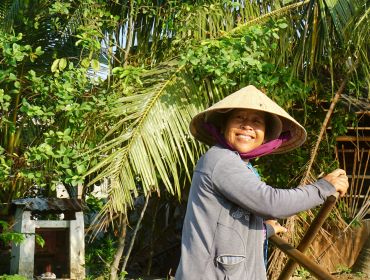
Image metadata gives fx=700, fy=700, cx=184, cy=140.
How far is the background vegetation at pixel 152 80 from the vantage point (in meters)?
5.24

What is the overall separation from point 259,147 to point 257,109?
0.49 feet

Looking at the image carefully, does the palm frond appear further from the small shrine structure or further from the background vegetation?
the small shrine structure

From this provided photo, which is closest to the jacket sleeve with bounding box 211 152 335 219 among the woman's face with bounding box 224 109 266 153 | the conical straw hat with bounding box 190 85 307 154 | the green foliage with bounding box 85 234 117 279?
the woman's face with bounding box 224 109 266 153

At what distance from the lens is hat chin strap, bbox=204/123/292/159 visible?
2.48 meters

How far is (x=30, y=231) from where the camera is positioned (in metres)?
6.83

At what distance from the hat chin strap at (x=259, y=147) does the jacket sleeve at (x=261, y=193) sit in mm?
143

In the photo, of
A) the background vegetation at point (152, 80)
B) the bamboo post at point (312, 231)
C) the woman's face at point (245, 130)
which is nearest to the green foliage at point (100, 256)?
the background vegetation at point (152, 80)

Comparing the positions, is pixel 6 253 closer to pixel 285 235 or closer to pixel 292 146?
pixel 285 235

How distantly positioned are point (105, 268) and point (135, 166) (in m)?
2.15

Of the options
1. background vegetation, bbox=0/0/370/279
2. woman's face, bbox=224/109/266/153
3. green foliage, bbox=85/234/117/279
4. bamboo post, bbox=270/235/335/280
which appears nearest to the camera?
bamboo post, bbox=270/235/335/280

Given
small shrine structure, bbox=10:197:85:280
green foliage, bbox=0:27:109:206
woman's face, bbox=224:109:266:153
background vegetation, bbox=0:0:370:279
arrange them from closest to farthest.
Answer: woman's face, bbox=224:109:266:153 < green foliage, bbox=0:27:109:206 < background vegetation, bbox=0:0:370:279 < small shrine structure, bbox=10:197:85:280

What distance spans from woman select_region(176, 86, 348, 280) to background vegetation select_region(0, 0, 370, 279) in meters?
2.64

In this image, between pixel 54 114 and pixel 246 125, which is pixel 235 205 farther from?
pixel 54 114

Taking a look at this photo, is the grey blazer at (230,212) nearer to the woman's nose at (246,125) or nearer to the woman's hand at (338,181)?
the woman's hand at (338,181)
